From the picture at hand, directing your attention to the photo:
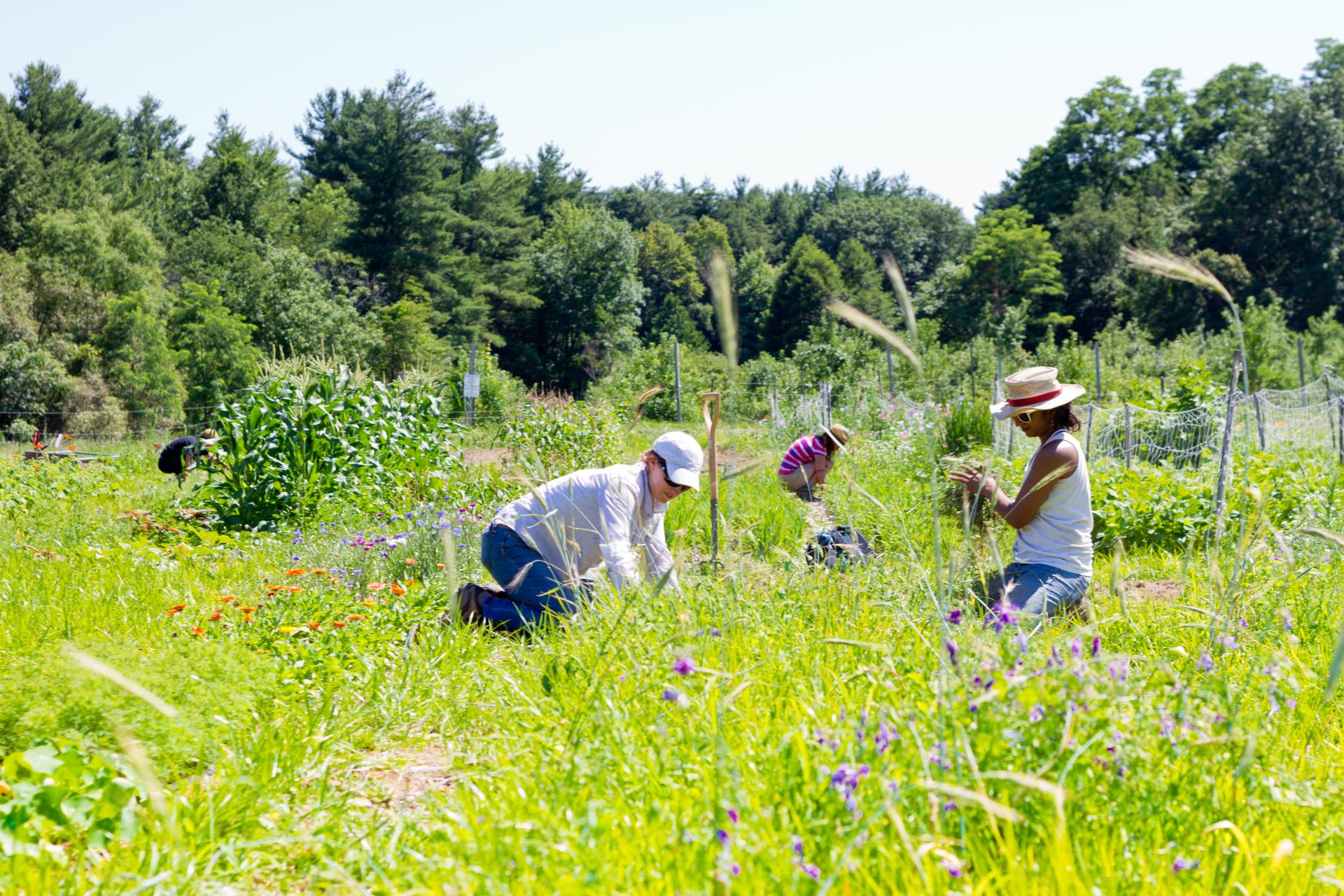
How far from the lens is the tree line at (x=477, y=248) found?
26812 millimetres

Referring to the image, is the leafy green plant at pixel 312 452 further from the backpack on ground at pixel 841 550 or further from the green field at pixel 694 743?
the backpack on ground at pixel 841 550

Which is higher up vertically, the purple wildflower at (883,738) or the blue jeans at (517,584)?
the purple wildflower at (883,738)

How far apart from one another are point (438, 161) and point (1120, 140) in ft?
113

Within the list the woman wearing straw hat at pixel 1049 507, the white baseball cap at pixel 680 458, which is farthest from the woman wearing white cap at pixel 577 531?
the woman wearing straw hat at pixel 1049 507

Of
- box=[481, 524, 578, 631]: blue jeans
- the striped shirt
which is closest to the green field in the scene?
box=[481, 524, 578, 631]: blue jeans

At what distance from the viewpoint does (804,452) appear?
6273mm

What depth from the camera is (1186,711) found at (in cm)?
195

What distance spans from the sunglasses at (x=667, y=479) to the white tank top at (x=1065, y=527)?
1403mm

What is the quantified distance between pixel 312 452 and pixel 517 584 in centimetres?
475

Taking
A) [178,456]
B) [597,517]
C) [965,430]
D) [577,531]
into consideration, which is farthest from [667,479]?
[178,456]

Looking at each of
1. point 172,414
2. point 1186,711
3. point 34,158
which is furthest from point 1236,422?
point 34,158

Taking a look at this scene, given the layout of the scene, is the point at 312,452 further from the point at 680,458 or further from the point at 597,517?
the point at 680,458

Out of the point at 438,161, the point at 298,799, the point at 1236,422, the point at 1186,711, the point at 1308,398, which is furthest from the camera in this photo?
the point at 438,161

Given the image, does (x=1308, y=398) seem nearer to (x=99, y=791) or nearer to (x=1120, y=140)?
(x=99, y=791)
